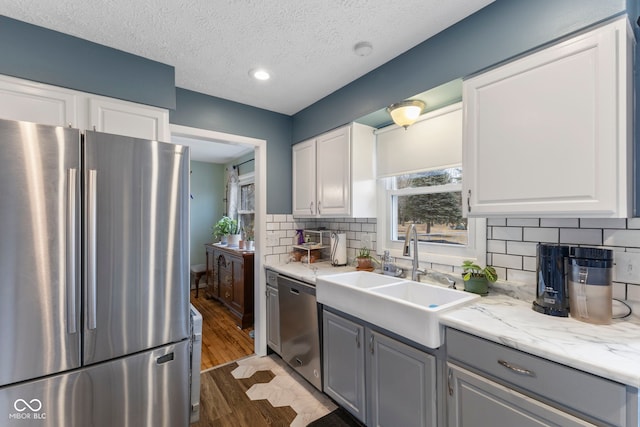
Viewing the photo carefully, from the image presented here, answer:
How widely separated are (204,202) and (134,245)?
431 centimetres

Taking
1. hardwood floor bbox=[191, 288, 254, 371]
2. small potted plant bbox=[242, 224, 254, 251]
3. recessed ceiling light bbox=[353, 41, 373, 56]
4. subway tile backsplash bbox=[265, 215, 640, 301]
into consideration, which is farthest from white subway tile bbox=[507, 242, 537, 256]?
small potted plant bbox=[242, 224, 254, 251]

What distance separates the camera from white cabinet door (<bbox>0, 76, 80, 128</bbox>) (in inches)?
62.7

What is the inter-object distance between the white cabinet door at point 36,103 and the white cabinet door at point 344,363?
2.07 m

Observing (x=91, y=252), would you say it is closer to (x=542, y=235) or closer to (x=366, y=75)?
(x=366, y=75)

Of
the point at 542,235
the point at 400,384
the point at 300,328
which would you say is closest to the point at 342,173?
the point at 300,328

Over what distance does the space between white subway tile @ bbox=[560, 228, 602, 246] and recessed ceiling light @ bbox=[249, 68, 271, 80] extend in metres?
2.15

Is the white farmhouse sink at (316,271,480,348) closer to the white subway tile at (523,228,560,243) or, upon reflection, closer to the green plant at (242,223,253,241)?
the white subway tile at (523,228,560,243)

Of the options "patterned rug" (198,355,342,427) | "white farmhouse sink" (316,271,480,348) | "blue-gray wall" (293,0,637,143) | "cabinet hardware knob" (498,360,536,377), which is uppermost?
"blue-gray wall" (293,0,637,143)

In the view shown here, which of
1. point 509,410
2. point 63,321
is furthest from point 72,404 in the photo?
point 509,410

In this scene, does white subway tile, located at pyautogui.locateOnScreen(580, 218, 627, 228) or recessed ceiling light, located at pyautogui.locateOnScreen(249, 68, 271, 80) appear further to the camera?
recessed ceiling light, located at pyautogui.locateOnScreen(249, 68, 271, 80)

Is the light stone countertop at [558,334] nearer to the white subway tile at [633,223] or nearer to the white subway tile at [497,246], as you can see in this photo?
the white subway tile at [497,246]

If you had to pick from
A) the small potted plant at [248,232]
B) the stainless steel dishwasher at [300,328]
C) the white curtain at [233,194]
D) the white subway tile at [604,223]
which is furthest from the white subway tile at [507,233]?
the white curtain at [233,194]

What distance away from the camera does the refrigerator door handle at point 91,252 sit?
135 centimetres

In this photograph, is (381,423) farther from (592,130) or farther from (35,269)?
(35,269)
